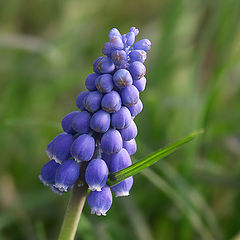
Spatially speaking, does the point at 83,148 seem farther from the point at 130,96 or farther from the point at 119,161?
the point at 130,96

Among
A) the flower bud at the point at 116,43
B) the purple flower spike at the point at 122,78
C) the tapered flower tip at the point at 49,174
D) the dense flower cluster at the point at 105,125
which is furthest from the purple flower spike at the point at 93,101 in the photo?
the tapered flower tip at the point at 49,174

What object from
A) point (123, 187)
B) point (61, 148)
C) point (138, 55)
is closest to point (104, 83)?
point (138, 55)

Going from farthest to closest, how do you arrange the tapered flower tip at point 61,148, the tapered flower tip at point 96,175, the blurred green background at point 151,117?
the blurred green background at point 151,117 < the tapered flower tip at point 61,148 < the tapered flower tip at point 96,175

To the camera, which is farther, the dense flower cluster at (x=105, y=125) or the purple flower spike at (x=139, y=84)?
the purple flower spike at (x=139, y=84)

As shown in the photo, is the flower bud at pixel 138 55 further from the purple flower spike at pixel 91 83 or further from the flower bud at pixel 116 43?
the purple flower spike at pixel 91 83

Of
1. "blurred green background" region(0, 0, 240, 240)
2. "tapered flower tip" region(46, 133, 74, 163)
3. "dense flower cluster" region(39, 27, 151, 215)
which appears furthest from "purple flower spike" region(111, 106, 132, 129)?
"blurred green background" region(0, 0, 240, 240)

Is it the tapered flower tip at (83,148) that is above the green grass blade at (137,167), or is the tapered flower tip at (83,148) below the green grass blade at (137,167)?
above

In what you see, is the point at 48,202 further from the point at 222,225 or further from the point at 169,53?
the point at 169,53
